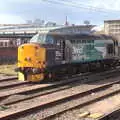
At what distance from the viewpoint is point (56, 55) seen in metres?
20.1

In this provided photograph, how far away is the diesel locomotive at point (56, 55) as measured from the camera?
63.1 ft

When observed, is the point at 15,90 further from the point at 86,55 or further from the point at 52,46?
the point at 86,55

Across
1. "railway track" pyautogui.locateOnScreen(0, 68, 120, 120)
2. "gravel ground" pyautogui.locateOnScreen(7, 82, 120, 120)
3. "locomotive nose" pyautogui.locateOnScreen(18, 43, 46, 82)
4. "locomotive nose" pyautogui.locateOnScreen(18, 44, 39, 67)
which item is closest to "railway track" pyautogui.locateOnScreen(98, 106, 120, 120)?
"gravel ground" pyautogui.locateOnScreen(7, 82, 120, 120)

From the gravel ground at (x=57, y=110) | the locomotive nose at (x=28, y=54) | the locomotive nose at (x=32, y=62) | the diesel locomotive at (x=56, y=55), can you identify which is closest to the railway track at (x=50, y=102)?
the gravel ground at (x=57, y=110)

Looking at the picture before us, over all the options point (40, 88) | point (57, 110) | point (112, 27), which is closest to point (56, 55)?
point (40, 88)

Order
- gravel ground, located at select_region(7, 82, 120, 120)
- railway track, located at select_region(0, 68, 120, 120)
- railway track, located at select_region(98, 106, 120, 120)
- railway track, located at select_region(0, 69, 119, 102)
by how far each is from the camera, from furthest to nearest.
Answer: railway track, located at select_region(0, 69, 119, 102) < railway track, located at select_region(0, 68, 120, 120) < gravel ground, located at select_region(7, 82, 120, 120) < railway track, located at select_region(98, 106, 120, 120)

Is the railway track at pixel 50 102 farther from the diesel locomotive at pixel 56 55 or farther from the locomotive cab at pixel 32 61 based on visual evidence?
the diesel locomotive at pixel 56 55

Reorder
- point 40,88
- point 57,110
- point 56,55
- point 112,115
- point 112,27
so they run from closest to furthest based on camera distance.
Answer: point 112,115 → point 57,110 → point 40,88 → point 56,55 → point 112,27

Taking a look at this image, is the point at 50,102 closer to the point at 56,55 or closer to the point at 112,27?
the point at 56,55

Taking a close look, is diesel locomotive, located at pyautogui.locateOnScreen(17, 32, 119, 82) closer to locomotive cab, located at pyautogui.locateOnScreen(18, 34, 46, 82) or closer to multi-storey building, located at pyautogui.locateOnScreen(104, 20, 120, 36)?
locomotive cab, located at pyautogui.locateOnScreen(18, 34, 46, 82)

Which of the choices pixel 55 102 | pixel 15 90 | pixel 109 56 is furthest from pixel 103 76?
pixel 55 102

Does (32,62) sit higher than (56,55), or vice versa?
(56,55)

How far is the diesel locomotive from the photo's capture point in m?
19.2

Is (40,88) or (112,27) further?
(112,27)
